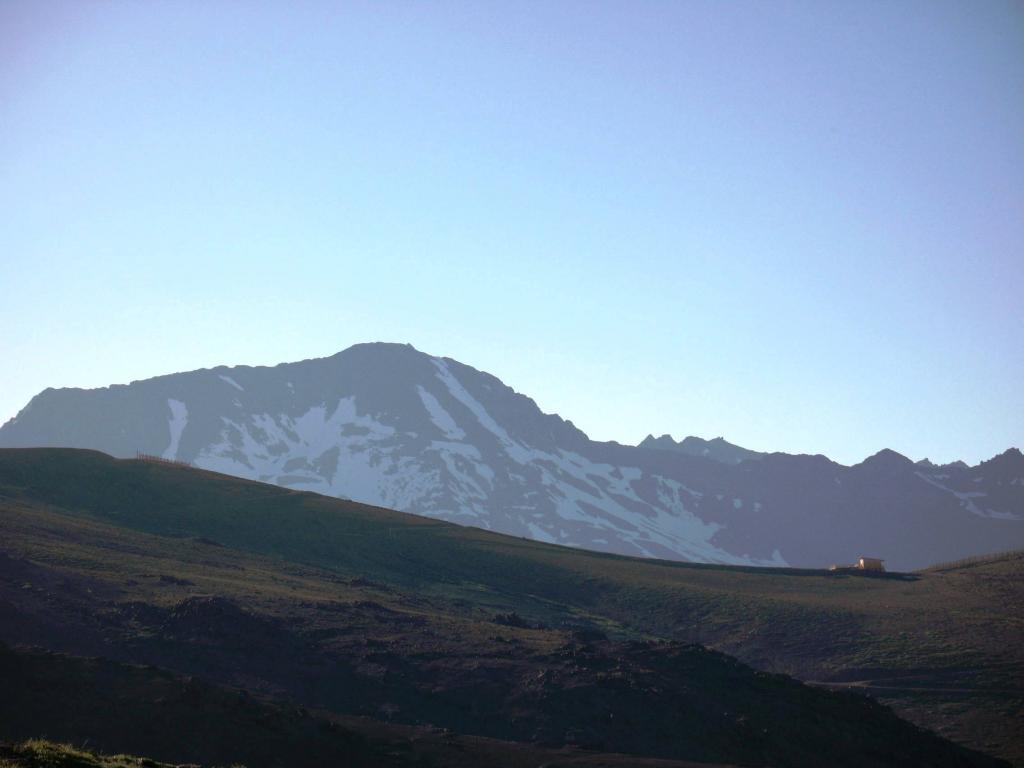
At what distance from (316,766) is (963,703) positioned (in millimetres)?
39952

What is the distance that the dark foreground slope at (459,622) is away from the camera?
→ 53812 mm

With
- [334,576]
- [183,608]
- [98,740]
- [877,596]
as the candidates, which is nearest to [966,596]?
[877,596]

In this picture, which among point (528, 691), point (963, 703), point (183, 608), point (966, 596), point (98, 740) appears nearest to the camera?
point (98, 740)

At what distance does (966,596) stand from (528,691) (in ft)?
160

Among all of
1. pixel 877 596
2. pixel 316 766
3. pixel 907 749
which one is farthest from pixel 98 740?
pixel 877 596

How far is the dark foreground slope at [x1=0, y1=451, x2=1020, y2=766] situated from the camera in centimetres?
5381

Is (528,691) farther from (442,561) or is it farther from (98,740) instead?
(442,561)

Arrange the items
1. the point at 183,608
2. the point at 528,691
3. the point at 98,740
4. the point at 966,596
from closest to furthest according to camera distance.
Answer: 1. the point at 98,740
2. the point at 528,691
3. the point at 183,608
4. the point at 966,596

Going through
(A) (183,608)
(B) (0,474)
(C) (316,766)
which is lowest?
(C) (316,766)

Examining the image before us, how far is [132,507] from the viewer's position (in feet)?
307

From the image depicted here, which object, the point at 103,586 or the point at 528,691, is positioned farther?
the point at 103,586

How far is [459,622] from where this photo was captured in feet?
222

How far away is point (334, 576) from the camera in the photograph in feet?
268

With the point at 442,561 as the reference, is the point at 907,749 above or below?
below
